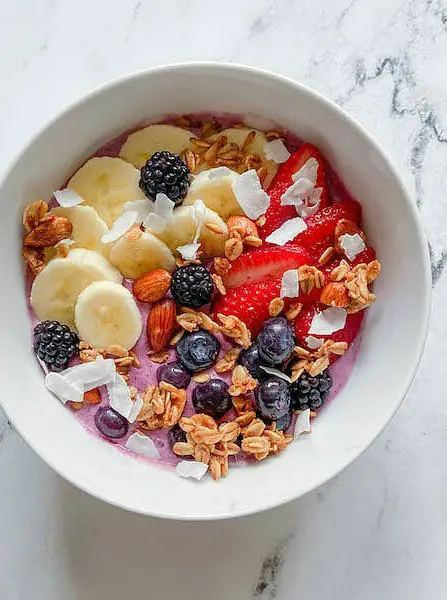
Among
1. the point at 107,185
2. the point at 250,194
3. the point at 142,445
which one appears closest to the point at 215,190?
the point at 250,194

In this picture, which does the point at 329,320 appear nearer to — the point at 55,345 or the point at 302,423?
the point at 302,423

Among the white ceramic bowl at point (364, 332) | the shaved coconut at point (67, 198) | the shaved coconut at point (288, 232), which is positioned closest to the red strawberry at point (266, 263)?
the shaved coconut at point (288, 232)

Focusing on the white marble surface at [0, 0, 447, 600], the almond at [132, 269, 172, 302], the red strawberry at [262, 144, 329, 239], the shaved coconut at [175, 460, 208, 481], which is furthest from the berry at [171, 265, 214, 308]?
the white marble surface at [0, 0, 447, 600]

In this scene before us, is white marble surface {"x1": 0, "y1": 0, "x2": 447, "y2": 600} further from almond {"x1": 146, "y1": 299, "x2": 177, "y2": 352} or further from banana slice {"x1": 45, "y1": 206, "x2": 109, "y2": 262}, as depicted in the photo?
almond {"x1": 146, "y1": 299, "x2": 177, "y2": 352}

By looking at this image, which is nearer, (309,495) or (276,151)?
(276,151)

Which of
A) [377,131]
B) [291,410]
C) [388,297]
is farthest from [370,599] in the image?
[377,131]

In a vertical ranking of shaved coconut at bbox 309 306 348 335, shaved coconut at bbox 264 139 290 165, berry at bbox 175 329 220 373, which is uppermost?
shaved coconut at bbox 264 139 290 165

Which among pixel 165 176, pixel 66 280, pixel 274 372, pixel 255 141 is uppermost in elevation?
pixel 255 141
